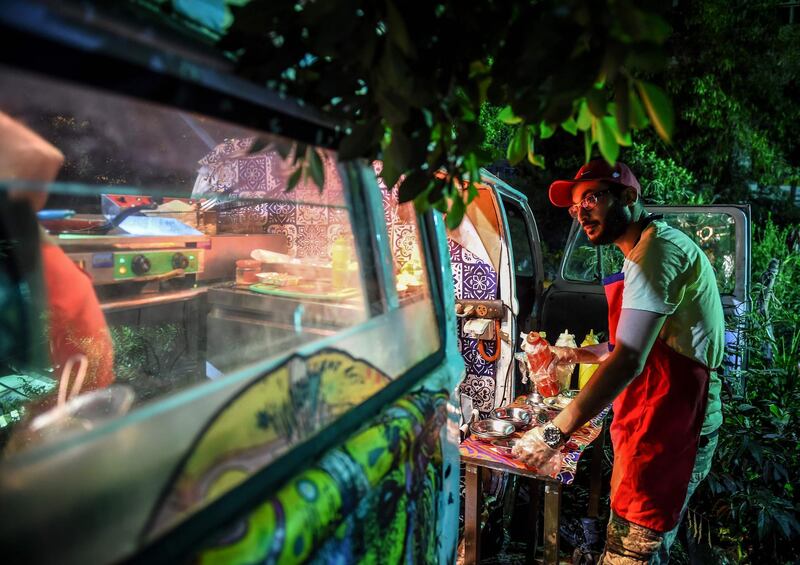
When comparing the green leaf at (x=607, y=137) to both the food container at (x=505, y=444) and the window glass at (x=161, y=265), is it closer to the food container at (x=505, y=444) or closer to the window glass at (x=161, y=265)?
the window glass at (x=161, y=265)

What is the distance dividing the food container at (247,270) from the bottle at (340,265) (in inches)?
44.8

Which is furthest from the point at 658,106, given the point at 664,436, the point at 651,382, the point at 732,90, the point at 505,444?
the point at 732,90

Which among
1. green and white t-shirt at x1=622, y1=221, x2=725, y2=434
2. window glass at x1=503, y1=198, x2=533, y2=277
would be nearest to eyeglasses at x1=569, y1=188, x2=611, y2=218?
green and white t-shirt at x1=622, y1=221, x2=725, y2=434

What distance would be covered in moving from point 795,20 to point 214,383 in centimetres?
1683

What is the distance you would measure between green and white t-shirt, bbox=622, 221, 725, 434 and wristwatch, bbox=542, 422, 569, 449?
653mm

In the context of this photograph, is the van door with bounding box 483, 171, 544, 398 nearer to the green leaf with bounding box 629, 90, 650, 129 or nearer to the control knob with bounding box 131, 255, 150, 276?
the control knob with bounding box 131, 255, 150, 276

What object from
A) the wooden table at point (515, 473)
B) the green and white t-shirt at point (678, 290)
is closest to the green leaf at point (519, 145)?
the green and white t-shirt at point (678, 290)

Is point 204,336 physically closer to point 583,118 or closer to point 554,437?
point 554,437

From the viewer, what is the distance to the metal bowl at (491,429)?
2885mm

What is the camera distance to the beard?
2578 mm

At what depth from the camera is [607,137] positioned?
1.15 metres

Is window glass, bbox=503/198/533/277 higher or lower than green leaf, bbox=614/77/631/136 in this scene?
lower

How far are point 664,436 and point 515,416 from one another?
0.98 metres

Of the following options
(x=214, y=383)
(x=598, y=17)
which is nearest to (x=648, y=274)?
(x=598, y=17)
